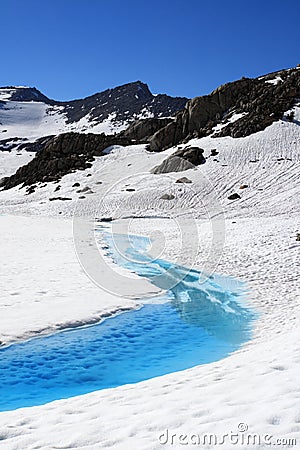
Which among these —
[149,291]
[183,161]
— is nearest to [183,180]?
[183,161]

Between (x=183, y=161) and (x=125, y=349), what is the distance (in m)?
43.8

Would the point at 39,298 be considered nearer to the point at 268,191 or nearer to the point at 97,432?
the point at 97,432

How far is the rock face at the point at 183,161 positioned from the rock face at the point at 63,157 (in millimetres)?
18774

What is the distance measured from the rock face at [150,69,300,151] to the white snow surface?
16222 millimetres

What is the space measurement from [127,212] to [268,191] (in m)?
15.6

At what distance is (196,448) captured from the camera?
4527 millimetres

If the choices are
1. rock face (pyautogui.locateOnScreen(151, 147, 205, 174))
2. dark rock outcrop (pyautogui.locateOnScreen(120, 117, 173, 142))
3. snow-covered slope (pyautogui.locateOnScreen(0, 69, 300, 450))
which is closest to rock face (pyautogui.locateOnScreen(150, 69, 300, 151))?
rock face (pyautogui.locateOnScreen(151, 147, 205, 174))

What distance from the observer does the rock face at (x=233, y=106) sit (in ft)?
194

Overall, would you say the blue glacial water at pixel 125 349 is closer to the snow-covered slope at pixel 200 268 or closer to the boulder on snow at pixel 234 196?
the snow-covered slope at pixel 200 268

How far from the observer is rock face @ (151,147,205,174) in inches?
2041

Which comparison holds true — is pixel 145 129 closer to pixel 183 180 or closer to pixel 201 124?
pixel 201 124

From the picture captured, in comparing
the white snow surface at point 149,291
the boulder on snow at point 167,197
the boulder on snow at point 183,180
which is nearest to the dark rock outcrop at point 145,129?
the boulder on snow at point 183,180

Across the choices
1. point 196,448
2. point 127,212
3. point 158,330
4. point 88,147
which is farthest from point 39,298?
point 88,147

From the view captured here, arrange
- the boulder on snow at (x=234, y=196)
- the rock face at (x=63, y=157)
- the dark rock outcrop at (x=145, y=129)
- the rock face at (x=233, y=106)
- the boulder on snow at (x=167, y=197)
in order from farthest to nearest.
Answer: the dark rock outcrop at (x=145, y=129) < the rock face at (x=63, y=157) < the rock face at (x=233, y=106) < the boulder on snow at (x=167, y=197) < the boulder on snow at (x=234, y=196)
